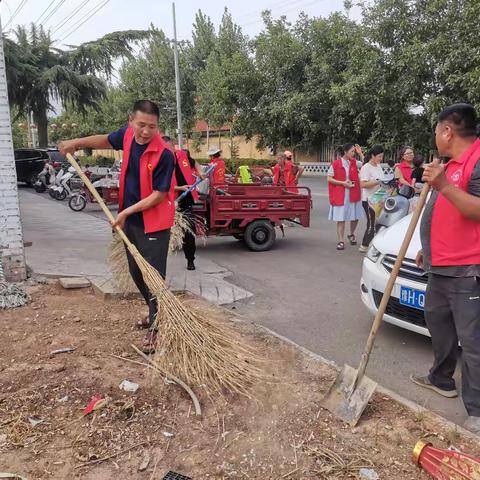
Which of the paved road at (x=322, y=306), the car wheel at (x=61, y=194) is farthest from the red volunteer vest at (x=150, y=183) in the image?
the car wheel at (x=61, y=194)

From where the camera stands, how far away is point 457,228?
8.91 ft

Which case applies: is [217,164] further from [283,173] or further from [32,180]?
[32,180]

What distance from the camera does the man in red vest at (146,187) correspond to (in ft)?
11.4

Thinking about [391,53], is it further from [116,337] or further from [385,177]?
[116,337]

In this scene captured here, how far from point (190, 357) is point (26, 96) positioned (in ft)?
77.8

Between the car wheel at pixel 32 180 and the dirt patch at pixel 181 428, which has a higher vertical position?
the car wheel at pixel 32 180

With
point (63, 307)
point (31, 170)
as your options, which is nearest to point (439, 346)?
point (63, 307)

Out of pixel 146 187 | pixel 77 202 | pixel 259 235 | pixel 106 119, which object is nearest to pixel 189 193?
pixel 259 235

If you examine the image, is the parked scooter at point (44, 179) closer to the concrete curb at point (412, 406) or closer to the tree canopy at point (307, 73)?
the tree canopy at point (307, 73)

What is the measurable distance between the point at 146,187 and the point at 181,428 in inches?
65.9

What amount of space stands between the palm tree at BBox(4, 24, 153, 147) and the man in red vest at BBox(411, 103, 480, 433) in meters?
22.9

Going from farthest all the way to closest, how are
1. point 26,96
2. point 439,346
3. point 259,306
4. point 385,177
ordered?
point 26,96
point 385,177
point 259,306
point 439,346

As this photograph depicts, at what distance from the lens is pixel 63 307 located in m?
4.55

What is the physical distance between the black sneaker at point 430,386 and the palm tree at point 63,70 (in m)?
22.8
